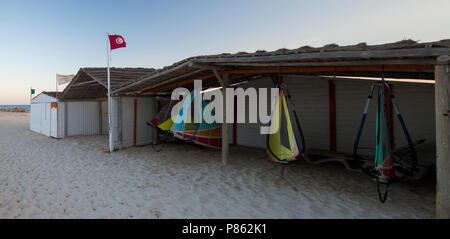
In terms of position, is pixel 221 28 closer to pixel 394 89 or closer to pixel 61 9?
pixel 61 9

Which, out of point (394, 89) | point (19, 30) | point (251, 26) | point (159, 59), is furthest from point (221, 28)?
point (19, 30)

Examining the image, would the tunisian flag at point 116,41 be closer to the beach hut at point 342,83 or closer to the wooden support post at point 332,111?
the beach hut at point 342,83

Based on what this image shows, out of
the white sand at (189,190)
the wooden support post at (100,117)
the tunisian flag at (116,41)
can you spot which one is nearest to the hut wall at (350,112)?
the white sand at (189,190)

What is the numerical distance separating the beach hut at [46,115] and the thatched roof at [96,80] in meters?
0.89

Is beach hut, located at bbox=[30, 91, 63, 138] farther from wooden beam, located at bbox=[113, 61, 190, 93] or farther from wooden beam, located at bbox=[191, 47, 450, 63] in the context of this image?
wooden beam, located at bbox=[191, 47, 450, 63]

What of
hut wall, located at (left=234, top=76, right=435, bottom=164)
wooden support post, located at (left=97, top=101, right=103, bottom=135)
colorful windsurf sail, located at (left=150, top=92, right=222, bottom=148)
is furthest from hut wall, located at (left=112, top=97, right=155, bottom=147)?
wooden support post, located at (left=97, top=101, right=103, bottom=135)

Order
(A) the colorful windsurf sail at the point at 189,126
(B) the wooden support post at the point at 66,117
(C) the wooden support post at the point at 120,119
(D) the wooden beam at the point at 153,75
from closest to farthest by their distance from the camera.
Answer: (D) the wooden beam at the point at 153,75, (A) the colorful windsurf sail at the point at 189,126, (C) the wooden support post at the point at 120,119, (B) the wooden support post at the point at 66,117

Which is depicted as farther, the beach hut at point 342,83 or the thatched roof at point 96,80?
the thatched roof at point 96,80

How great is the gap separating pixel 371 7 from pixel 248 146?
5709 millimetres

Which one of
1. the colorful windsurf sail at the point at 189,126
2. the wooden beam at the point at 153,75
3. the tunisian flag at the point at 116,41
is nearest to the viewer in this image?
the wooden beam at the point at 153,75

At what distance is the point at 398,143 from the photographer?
569cm

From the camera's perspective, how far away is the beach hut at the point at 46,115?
9.93 meters

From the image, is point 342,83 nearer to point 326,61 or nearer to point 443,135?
point 326,61
